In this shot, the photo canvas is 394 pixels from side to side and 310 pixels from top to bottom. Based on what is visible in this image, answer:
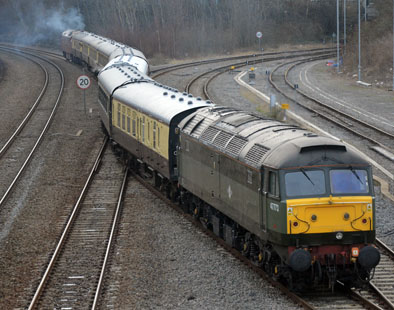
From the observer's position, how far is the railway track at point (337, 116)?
1108 inches

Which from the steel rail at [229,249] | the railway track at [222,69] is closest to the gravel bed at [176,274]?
the steel rail at [229,249]

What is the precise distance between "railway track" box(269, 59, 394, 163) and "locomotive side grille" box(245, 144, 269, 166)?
1328 centimetres

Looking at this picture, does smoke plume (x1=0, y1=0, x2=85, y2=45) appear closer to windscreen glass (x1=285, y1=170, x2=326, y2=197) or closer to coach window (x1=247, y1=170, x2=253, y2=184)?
coach window (x1=247, y1=170, x2=253, y2=184)

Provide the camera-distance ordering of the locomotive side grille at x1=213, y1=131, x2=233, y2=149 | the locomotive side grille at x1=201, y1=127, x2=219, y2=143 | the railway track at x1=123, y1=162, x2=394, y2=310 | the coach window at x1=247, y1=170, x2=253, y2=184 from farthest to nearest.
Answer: the locomotive side grille at x1=201, y1=127, x2=219, y2=143, the locomotive side grille at x1=213, y1=131, x2=233, y2=149, the coach window at x1=247, y1=170, x2=253, y2=184, the railway track at x1=123, y1=162, x2=394, y2=310

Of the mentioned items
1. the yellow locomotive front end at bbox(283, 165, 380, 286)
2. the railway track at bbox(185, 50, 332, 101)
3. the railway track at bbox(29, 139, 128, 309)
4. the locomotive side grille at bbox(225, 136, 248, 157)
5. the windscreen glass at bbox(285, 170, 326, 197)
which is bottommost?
the railway track at bbox(185, 50, 332, 101)

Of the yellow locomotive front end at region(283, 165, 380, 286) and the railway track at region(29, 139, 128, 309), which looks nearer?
the yellow locomotive front end at region(283, 165, 380, 286)

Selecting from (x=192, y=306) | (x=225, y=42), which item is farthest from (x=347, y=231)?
(x=225, y=42)

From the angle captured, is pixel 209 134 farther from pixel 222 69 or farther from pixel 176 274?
pixel 222 69

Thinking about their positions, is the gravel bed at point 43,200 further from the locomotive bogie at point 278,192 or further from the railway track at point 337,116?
the railway track at point 337,116

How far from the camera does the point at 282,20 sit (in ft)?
306

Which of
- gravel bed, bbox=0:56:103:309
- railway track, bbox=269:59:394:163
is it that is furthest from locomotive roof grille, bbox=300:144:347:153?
railway track, bbox=269:59:394:163

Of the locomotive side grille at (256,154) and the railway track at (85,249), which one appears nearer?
the railway track at (85,249)

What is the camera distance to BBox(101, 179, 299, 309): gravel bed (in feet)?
42.7

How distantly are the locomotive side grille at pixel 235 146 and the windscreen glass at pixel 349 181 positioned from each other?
241 centimetres
